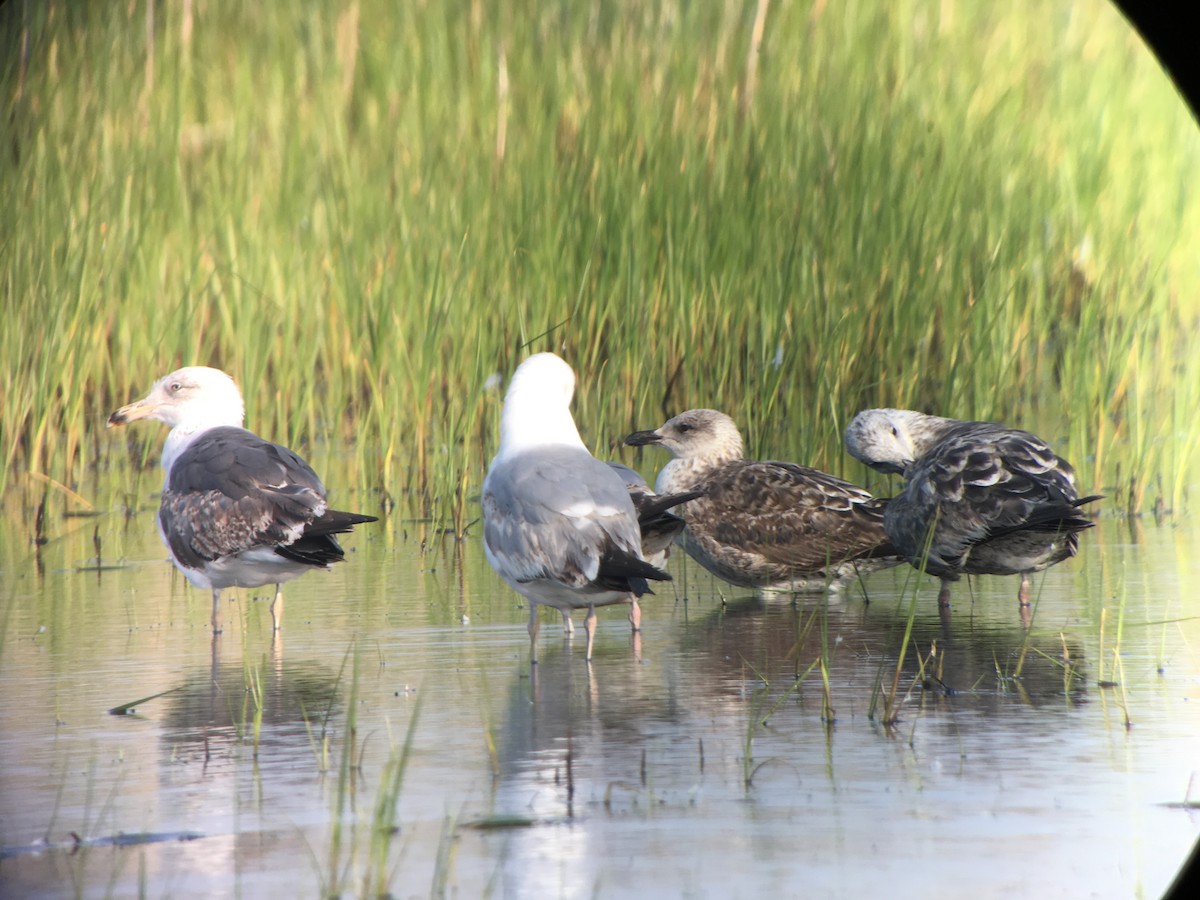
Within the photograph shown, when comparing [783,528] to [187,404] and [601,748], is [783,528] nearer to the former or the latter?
[187,404]

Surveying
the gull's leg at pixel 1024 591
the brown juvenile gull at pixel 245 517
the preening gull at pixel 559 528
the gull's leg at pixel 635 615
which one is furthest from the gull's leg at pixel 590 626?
the gull's leg at pixel 1024 591

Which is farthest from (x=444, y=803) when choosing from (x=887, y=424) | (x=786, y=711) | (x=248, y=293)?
(x=248, y=293)

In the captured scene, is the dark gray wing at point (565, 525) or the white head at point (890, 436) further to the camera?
the white head at point (890, 436)

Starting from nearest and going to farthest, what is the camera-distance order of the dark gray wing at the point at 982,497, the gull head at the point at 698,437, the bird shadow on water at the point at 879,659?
1. the bird shadow on water at the point at 879,659
2. the dark gray wing at the point at 982,497
3. the gull head at the point at 698,437

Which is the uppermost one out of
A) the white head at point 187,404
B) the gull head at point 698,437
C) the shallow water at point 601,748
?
the white head at point 187,404

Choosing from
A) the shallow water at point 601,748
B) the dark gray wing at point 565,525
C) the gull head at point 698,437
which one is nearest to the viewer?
the shallow water at point 601,748

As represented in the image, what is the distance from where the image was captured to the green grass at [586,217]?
988cm

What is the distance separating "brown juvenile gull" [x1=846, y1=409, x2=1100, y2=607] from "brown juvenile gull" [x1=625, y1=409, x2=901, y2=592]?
0.34 metres

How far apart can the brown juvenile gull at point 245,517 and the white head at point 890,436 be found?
10.1 ft

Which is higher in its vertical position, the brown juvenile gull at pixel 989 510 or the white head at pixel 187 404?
the white head at pixel 187 404

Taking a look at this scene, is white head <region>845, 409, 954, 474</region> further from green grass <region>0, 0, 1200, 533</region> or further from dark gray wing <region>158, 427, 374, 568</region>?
dark gray wing <region>158, 427, 374, 568</region>

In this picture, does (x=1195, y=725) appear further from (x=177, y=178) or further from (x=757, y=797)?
(x=177, y=178)

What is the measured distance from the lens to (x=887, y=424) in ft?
28.6

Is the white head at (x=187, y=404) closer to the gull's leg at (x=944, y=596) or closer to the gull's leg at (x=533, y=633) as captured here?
the gull's leg at (x=533, y=633)
